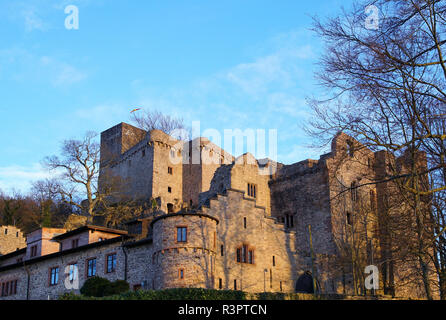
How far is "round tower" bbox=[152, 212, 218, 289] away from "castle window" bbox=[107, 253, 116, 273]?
13.9 feet

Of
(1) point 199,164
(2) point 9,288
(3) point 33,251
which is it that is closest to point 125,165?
(1) point 199,164

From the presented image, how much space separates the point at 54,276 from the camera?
4284 centimetres

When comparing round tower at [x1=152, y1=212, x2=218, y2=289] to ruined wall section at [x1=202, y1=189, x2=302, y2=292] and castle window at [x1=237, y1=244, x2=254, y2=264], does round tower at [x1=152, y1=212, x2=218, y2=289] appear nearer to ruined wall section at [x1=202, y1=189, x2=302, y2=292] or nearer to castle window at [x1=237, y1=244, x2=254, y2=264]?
ruined wall section at [x1=202, y1=189, x2=302, y2=292]

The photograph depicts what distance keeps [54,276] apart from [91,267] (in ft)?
14.1

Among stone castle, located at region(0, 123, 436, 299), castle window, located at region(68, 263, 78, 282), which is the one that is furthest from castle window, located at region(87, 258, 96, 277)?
castle window, located at region(68, 263, 78, 282)

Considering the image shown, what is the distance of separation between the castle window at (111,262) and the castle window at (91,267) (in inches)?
58.2

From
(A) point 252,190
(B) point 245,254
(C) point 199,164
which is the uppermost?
(C) point 199,164

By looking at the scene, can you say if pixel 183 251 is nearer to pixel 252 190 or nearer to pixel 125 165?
pixel 252 190

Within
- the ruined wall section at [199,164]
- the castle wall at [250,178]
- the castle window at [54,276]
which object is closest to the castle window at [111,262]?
the castle window at [54,276]

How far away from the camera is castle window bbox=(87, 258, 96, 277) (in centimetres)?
4019

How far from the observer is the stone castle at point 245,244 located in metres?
36.3

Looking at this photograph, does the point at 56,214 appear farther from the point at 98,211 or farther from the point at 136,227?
the point at 136,227

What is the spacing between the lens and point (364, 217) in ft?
158
